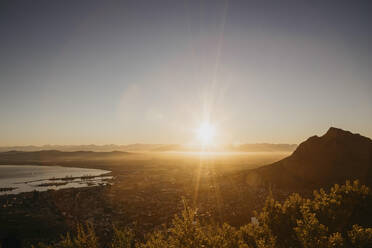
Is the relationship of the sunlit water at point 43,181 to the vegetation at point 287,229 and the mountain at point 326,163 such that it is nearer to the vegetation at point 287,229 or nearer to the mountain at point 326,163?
the mountain at point 326,163

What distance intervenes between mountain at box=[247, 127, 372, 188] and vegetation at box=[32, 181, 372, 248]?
2464 inches

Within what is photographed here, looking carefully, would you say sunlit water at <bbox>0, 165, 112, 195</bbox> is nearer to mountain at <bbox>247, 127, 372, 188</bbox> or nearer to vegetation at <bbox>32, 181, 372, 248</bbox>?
mountain at <bbox>247, 127, 372, 188</bbox>

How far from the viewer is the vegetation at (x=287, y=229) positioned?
15.3 m

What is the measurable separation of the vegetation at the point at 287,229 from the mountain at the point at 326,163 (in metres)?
62.6

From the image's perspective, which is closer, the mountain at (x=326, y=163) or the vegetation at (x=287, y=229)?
the vegetation at (x=287, y=229)

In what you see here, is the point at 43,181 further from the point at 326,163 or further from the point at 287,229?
the point at 287,229

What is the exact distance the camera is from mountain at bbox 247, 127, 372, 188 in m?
77.6

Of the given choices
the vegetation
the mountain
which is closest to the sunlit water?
the mountain

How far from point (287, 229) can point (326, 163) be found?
71.6 meters

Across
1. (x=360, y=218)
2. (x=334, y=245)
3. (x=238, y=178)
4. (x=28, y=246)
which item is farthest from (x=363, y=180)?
(x=28, y=246)

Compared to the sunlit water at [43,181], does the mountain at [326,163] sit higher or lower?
higher

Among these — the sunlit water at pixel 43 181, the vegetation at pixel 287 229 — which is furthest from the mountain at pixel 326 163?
the sunlit water at pixel 43 181

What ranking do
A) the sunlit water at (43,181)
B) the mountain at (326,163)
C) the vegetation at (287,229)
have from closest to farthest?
the vegetation at (287,229) → the mountain at (326,163) → the sunlit water at (43,181)

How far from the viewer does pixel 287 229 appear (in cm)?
2244
